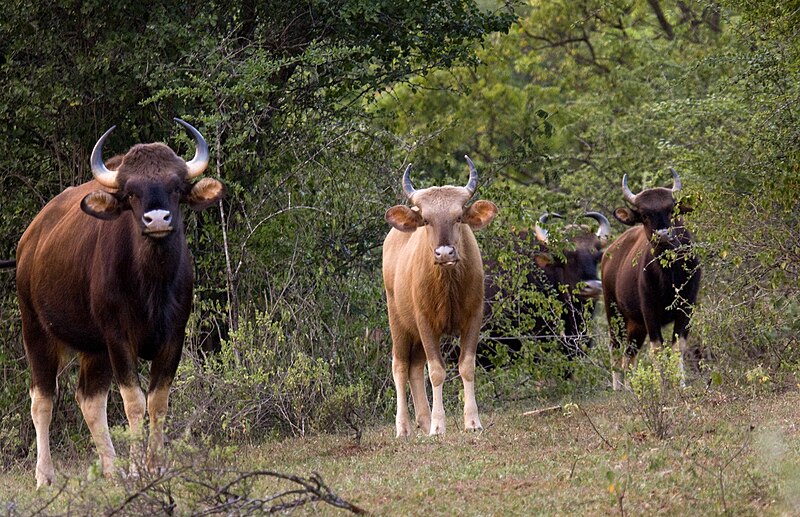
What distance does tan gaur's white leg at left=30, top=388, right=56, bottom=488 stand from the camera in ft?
31.3

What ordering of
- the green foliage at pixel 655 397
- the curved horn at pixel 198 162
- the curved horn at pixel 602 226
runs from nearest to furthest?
the green foliage at pixel 655 397, the curved horn at pixel 198 162, the curved horn at pixel 602 226

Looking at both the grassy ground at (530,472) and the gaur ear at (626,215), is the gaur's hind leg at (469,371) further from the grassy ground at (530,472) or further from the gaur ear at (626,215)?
the gaur ear at (626,215)

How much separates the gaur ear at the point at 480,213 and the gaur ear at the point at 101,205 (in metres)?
3.33

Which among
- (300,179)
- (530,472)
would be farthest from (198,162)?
(300,179)

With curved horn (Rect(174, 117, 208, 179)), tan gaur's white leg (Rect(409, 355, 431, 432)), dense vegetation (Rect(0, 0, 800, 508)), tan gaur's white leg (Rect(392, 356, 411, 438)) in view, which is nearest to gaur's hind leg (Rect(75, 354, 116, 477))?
dense vegetation (Rect(0, 0, 800, 508))

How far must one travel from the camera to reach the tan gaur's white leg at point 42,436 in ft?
31.3

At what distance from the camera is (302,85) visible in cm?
1400

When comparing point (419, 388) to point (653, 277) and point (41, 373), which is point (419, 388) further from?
point (653, 277)

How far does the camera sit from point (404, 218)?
11203mm

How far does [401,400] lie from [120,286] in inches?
130

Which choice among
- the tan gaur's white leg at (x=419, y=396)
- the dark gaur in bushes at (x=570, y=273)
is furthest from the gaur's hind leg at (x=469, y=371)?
the dark gaur in bushes at (x=570, y=273)

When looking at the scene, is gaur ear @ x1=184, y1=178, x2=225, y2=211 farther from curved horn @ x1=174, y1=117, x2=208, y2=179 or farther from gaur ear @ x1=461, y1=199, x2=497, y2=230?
gaur ear @ x1=461, y1=199, x2=497, y2=230

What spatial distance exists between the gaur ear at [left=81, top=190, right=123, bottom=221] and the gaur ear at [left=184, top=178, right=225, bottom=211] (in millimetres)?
552

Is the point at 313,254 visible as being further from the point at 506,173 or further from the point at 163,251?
the point at 506,173
